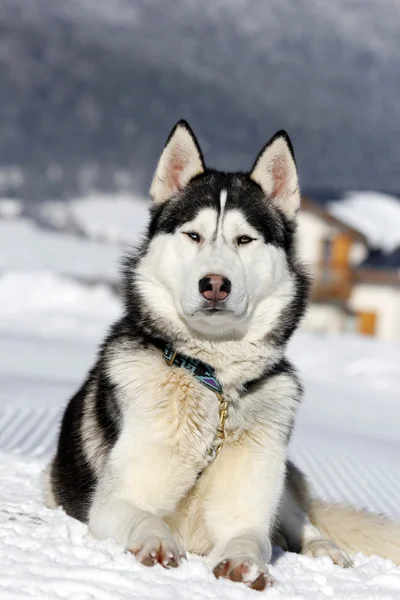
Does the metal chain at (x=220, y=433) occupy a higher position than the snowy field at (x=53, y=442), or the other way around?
the metal chain at (x=220, y=433)

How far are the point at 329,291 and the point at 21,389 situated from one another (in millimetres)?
15397

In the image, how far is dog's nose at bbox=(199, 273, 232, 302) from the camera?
2.75 m

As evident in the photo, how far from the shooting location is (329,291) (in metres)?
21.4

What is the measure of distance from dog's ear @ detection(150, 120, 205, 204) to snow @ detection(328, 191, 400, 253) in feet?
61.4

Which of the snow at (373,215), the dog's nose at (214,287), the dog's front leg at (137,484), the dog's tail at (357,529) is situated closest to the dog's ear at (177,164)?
the dog's nose at (214,287)

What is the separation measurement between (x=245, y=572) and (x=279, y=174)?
1.63m

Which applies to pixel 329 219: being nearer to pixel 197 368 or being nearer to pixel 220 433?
pixel 197 368

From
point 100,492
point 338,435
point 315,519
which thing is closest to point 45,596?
point 100,492

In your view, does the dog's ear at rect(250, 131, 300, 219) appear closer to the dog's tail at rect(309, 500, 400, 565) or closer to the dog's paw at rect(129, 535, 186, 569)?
the dog's tail at rect(309, 500, 400, 565)

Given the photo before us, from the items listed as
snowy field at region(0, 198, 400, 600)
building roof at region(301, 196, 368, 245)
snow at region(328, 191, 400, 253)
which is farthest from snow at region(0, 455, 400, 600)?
snow at region(328, 191, 400, 253)

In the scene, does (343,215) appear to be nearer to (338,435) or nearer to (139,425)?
Result: (338,435)

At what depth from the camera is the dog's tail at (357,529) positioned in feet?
10.5

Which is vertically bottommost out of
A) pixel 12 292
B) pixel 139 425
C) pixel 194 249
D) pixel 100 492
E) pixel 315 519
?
pixel 12 292

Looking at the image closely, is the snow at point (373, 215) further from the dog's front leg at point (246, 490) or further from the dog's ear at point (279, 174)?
the dog's front leg at point (246, 490)
